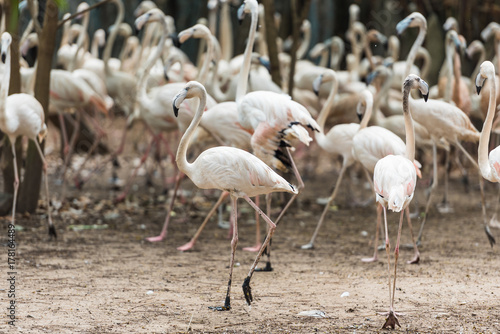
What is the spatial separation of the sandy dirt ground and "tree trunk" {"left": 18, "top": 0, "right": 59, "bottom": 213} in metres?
0.24

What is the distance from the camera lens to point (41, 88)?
6.75 m

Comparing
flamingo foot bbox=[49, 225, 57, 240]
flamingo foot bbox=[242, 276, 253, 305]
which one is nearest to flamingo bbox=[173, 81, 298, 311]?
flamingo foot bbox=[242, 276, 253, 305]

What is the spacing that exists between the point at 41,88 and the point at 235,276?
2.94 meters

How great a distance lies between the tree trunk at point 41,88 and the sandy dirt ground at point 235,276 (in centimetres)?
24

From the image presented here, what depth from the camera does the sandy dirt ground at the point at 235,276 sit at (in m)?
3.90

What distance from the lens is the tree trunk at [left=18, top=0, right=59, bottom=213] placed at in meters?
6.69

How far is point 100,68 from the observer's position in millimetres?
10250

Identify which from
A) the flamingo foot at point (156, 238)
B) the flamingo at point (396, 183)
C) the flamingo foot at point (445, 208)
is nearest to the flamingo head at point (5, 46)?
the flamingo foot at point (156, 238)

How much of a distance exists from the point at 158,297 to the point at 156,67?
227 inches

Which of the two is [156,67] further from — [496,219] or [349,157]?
[496,219]

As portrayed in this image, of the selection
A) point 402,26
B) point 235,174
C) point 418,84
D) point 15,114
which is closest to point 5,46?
point 15,114

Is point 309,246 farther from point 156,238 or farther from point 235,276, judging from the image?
point 156,238

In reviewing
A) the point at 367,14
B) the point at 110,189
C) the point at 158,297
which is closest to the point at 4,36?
the point at 158,297

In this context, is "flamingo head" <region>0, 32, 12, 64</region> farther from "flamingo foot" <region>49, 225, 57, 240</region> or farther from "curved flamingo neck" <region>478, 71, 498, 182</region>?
"curved flamingo neck" <region>478, 71, 498, 182</region>
